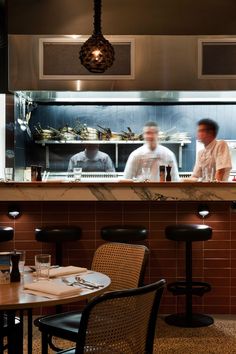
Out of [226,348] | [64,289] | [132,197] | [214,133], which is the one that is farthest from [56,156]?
[64,289]

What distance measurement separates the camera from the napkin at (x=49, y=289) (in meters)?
2.50

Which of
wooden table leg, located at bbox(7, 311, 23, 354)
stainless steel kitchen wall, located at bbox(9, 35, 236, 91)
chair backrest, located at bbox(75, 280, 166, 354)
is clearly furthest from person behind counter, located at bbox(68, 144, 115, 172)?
chair backrest, located at bbox(75, 280, 166, 354)

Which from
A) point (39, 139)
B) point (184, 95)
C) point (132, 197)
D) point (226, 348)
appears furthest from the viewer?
point (39, 139)

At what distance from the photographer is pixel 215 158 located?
5.98m

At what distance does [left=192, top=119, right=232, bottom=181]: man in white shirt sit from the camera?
19.0ft

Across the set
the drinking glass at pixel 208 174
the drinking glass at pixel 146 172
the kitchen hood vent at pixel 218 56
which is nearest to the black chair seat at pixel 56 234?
the drinking glass at pixel 208 174

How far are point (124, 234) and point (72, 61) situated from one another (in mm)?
2475

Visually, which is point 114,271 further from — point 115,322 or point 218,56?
point 218,56

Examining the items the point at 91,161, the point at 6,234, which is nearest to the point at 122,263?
the point at 6,234

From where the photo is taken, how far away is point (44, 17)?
6.42m

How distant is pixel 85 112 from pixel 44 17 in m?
1.87

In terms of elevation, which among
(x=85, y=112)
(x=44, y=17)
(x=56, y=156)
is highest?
(x=44, y=17)

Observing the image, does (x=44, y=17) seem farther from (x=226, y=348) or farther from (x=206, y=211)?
(x=226, y=348)

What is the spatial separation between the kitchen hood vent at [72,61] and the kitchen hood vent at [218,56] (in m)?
0.81
